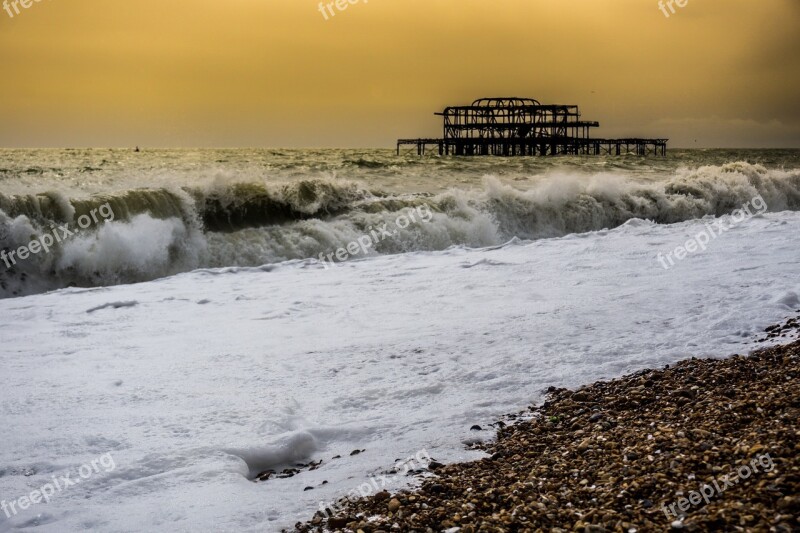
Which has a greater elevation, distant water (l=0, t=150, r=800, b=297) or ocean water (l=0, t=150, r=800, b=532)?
distant water (l=0, t=150, r=800, b=297)

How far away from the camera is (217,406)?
5.04m

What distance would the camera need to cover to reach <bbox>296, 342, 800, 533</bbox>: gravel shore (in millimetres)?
2865

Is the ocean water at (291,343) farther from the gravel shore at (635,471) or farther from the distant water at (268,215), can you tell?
the gravel shore at (635,471)

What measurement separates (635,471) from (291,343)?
12.7ft

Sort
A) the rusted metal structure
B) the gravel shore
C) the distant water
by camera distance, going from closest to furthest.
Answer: the gravel shore < the distant water < the rusted metal structure

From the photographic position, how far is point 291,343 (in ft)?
21.5

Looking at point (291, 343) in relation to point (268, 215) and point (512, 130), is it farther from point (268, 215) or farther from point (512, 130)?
point (512, 130)

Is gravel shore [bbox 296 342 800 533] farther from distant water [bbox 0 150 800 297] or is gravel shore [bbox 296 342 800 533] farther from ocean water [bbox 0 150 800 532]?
distant water [bbox 0 150 800 297]

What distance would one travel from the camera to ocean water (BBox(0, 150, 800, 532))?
405cm

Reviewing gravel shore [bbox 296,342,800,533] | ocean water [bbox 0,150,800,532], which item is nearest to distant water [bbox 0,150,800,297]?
ocean water [bbox 0,150,800,532]

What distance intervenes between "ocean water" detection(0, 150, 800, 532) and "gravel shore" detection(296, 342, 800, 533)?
1.22 ft

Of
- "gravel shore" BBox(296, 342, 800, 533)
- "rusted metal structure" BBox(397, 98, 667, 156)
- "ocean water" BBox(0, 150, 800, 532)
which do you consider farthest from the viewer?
"rusted metal structure" BBox(397, 98, 667, 156)

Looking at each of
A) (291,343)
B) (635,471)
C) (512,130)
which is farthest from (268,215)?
(512,130)

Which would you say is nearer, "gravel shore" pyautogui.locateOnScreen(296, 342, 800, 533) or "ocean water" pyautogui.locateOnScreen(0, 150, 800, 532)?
"gravel shore" pyautogui.locateOnScreen(296, 342, 800, 533)
